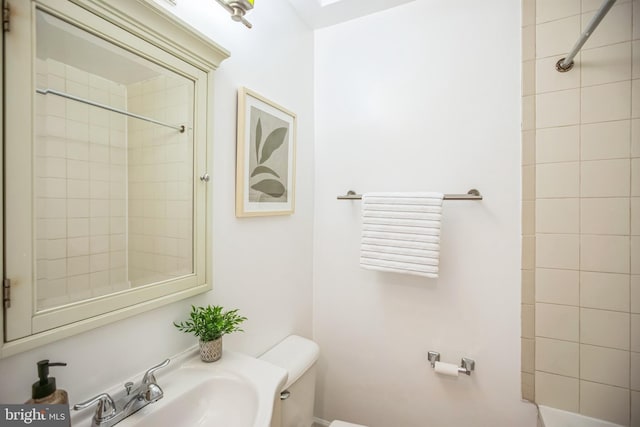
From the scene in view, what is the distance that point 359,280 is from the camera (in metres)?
1.58

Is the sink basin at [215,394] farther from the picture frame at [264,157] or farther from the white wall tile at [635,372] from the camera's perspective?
the white wall tile at [635,372]

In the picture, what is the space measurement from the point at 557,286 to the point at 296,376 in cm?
115

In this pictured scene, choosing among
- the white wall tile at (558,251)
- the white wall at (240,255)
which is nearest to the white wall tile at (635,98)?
the white wall tile at (558,251)

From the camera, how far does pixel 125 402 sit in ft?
2.31

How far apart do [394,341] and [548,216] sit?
0.92 meters

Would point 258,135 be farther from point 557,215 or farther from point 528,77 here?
point 557,215

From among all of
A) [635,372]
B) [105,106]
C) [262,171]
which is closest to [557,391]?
[635,372]

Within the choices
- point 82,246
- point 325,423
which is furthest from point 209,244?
point 325,423

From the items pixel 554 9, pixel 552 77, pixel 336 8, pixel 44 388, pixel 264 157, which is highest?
pixel 336 8

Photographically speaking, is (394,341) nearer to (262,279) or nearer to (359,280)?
(359,280)

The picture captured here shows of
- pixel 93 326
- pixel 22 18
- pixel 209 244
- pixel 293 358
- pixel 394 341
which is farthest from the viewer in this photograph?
pixel 394 341

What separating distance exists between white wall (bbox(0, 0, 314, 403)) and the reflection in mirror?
5.0 inches

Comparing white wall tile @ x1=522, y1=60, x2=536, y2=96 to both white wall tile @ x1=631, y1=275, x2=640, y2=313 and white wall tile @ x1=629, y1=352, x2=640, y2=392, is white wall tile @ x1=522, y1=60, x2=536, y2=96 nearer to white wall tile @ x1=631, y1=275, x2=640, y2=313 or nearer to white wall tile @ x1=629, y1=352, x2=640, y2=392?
white wall tile @ x1=631, y1=275, x2=640, y2=313

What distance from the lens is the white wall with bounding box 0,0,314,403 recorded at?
69 cm
